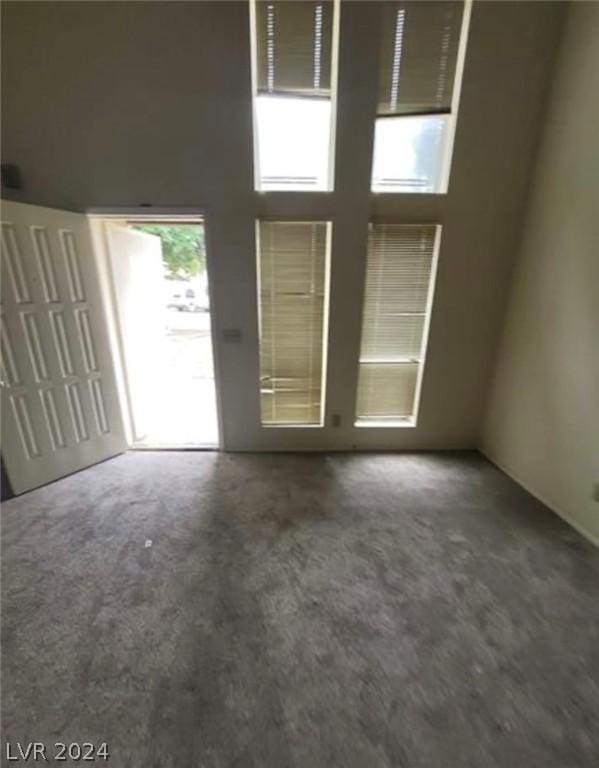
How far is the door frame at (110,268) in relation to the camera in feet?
8.28

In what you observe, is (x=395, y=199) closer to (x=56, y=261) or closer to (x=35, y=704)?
(x=56, y=261)

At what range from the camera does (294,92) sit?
2.38 metres

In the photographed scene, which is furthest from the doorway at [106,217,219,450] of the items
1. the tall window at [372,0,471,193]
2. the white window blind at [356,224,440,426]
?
the tall window at [372,0,471,193]

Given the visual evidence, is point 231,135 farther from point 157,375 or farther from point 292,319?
point 157,375

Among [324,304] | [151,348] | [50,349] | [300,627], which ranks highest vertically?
[324,304]

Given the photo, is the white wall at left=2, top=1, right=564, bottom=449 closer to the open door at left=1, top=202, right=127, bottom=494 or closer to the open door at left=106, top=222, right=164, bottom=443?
the open door at left=1, top=202, right=127, bottom=494

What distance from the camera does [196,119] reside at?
236cm

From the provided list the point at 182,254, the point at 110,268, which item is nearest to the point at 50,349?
the point at 110,268

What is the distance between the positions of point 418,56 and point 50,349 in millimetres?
3232

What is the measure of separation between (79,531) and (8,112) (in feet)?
9.13

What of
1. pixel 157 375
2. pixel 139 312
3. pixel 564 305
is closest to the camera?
pixel 564 305

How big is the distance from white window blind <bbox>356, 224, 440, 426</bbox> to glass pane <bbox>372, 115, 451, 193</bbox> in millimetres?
300

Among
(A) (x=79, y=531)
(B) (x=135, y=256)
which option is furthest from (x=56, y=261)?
(A) (x=79, y=531)

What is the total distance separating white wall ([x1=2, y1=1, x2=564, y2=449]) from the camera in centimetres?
219
